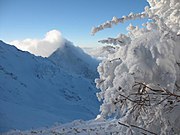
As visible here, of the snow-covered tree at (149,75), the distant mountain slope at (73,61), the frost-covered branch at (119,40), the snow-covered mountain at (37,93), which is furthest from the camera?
the distant mountain slope at (73,61)

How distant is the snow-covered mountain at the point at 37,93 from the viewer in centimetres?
5175

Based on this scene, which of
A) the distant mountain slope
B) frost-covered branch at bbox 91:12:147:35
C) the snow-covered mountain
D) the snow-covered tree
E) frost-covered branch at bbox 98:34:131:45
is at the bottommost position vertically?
the snow-covered tree

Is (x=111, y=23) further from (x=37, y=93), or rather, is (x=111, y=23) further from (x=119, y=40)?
(x=37, y=93)

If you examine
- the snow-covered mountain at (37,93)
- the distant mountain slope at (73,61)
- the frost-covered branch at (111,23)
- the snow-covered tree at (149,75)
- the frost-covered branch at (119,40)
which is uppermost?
the distant mountain slope at (73,61)

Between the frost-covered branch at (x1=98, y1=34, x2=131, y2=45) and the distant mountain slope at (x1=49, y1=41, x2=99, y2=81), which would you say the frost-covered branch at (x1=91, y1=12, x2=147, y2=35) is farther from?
the distant mountain slope at (x1=49, y1=41, x2=99, y2=81)

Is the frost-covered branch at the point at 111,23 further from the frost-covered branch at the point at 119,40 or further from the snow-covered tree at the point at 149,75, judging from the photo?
the snow-covered tree at the point at 149,75

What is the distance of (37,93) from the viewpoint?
249 ft

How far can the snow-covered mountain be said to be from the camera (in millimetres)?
51750

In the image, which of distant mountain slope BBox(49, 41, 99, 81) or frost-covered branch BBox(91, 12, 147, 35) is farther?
distant mountain slope BBox(49, 41, 99, 81)

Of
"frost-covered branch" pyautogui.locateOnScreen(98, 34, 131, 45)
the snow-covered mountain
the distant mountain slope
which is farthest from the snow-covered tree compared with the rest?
the distant mountain slope

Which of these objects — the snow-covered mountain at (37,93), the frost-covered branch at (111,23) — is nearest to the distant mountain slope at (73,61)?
the snow-covered mountain at (37,93)

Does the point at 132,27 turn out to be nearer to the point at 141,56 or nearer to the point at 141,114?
the point at 141,56

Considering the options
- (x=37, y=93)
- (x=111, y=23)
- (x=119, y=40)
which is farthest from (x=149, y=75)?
(x=37, y=93)

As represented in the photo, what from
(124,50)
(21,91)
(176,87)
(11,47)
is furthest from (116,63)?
(11,47)
